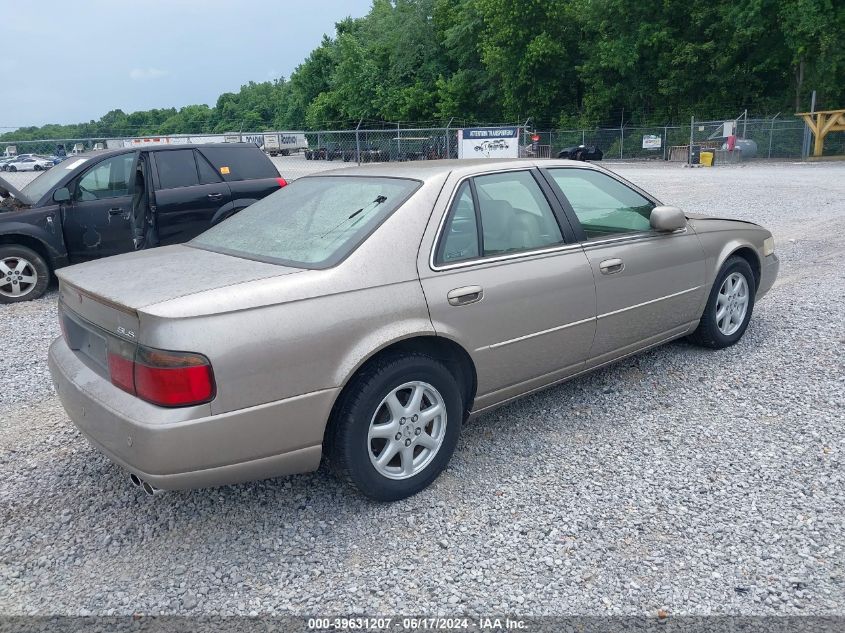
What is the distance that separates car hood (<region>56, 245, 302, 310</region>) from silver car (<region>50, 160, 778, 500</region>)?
15 millimetres

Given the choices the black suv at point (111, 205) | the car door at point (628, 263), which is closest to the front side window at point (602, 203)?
the car door at point (628, 263)

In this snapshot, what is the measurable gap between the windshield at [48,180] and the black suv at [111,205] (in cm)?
2

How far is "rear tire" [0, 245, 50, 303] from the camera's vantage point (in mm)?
7551

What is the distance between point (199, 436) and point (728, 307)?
161 inches

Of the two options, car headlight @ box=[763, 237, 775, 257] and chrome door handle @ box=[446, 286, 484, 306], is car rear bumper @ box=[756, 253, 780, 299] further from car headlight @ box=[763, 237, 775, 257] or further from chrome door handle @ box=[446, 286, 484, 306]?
chrome door handle @ box=[446, 286, 484, 306]

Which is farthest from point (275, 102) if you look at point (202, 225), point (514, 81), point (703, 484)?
point (703, 484)

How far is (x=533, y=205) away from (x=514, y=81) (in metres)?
48.1

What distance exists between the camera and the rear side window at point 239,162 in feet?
28.7

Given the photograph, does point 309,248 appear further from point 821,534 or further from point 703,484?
point 821,534

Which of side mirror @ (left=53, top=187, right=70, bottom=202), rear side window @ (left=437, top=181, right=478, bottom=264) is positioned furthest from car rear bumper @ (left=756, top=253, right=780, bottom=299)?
side mirror @ (left=53, top=187, right=70, bottom=202)

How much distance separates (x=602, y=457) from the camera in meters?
3.69

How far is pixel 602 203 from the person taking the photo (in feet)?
14.5

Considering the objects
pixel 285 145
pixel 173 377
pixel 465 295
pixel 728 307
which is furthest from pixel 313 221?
pixel 285 145

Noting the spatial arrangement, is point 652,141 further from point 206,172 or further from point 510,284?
point 510,284
